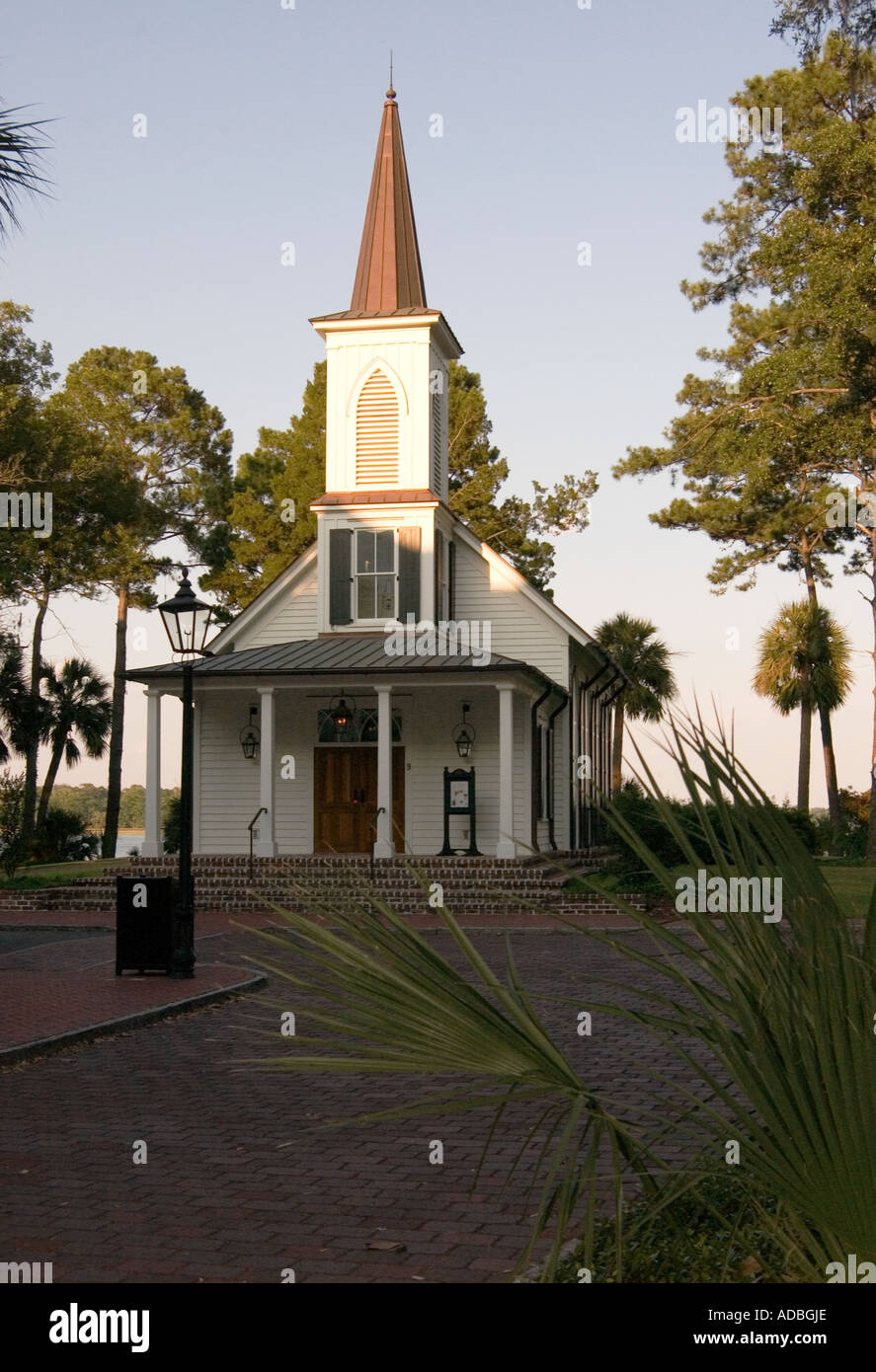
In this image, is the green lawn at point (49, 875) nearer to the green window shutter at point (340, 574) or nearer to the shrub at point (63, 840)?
the shrub at point (63, 840)

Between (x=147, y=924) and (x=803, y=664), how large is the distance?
27475mm

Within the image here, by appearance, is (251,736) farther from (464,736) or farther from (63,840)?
(63,840)

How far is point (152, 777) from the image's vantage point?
25562 mm

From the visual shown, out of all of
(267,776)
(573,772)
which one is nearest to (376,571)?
(267,776)

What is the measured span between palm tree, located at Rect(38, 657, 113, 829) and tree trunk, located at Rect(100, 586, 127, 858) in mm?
2980

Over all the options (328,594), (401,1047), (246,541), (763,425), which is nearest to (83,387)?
(246,541)

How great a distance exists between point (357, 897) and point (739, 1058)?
1.10 m

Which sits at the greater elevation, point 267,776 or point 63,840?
point 267,776

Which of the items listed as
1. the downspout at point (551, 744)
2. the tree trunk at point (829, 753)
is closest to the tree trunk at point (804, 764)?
the tree trunk at point (829, 753)

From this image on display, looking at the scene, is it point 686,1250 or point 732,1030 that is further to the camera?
point 686,1250

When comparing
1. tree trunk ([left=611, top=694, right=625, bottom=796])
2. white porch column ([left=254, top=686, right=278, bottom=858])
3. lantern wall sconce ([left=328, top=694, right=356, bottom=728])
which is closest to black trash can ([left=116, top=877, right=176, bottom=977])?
tree trunk ([left=611, top=694, right=625, bottom=796])

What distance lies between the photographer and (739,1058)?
9.43ft

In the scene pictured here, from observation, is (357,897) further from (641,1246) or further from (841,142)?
(841,142)

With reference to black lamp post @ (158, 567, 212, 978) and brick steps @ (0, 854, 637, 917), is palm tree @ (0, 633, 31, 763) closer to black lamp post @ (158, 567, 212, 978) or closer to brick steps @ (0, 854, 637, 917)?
brick steps @ (0, 854, 637, 917)
